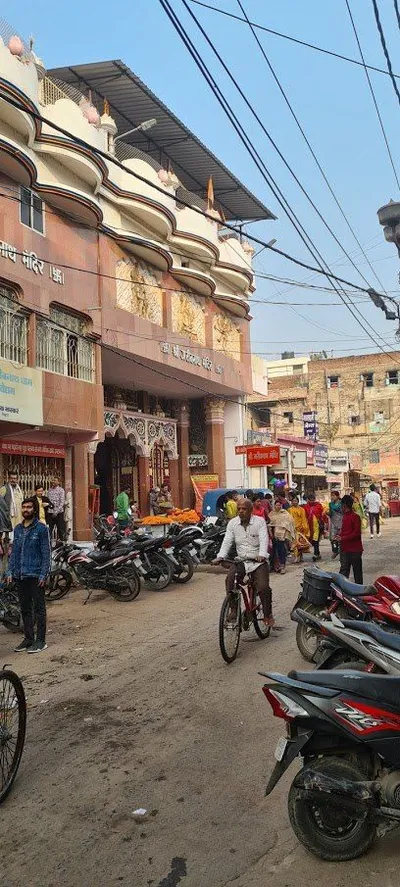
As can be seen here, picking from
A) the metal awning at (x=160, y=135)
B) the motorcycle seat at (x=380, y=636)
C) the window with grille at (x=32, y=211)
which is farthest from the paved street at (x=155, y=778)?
the metal awning at (x=160, y=135)

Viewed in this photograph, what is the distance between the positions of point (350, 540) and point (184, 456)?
16645mm

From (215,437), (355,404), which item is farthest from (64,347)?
(355,404)

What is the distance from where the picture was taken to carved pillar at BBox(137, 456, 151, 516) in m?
23.7

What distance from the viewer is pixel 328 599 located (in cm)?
647

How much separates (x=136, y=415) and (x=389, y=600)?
1773cm

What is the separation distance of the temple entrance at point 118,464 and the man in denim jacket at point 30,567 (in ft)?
53.5

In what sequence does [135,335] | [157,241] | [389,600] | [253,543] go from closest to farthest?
[389,600] < [253,543] < [135,335] < [157,241]

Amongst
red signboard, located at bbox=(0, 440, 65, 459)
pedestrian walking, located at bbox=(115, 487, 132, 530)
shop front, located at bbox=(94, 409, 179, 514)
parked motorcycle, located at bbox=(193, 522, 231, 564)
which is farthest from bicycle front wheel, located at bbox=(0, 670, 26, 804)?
shop front, located at bbox=(94, 409, 179, 514)

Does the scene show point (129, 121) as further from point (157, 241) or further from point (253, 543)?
point (253, 543)

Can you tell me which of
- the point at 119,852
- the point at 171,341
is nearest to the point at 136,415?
the point at 171,341

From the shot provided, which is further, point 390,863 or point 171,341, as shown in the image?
point 171,341

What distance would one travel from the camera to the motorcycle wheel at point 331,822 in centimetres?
307

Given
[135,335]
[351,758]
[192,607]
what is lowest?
[192,607]

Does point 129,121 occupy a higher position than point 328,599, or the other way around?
point 129,121
